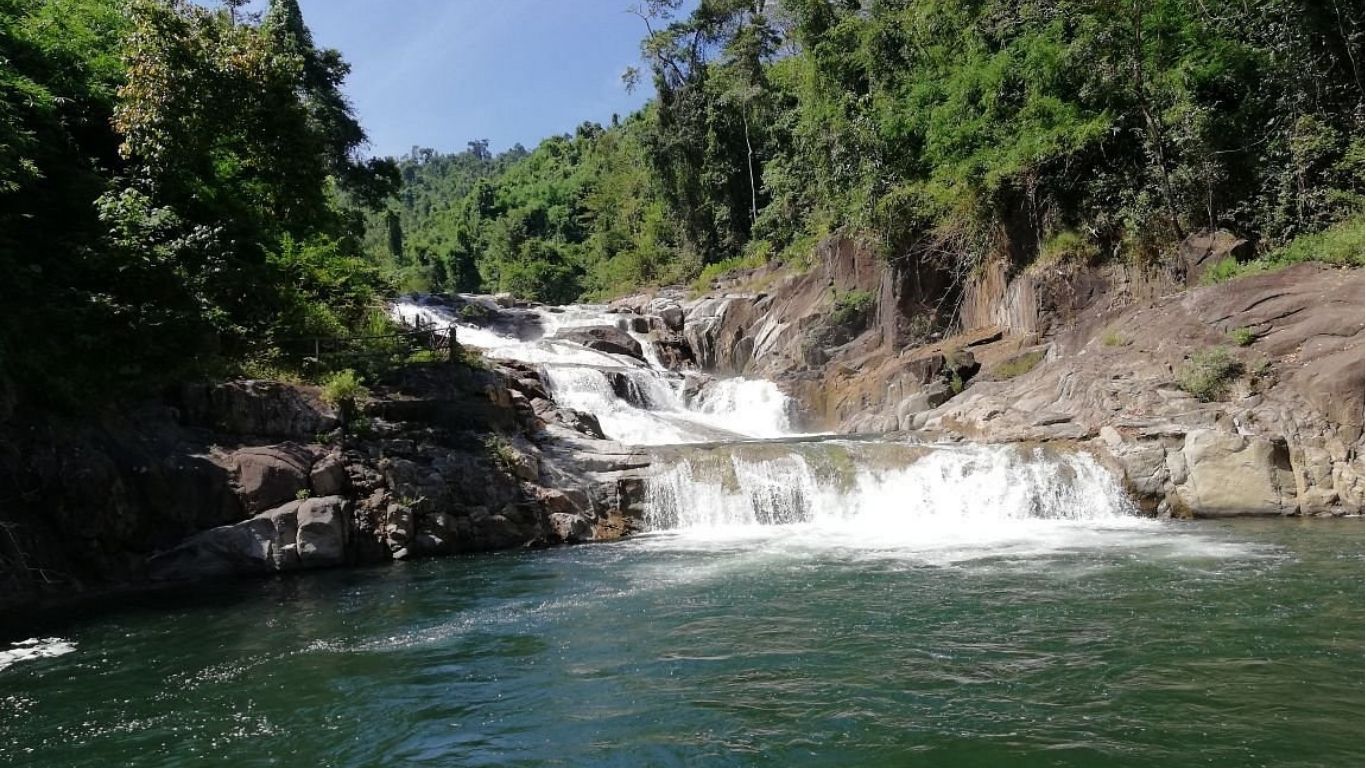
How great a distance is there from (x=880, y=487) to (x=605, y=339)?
16262 millimetres

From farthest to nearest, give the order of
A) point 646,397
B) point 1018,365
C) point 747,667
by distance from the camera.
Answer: point 646,397 → point 1018,365 → point 747,667

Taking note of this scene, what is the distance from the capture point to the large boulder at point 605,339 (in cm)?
2909

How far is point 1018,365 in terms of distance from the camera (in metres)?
19.4

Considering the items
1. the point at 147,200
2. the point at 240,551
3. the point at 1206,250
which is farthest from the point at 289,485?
the point at 1206,250

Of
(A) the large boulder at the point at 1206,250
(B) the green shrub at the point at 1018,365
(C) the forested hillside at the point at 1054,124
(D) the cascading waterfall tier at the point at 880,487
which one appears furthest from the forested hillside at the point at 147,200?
(A) the large boulder at the point at 1206,250

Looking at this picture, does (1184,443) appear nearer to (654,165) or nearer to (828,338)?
(828,338)

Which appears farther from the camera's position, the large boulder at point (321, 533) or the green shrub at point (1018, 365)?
the green shrub at point (1018, 365)

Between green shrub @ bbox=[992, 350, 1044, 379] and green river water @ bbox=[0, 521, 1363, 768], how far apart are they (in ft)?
28.4

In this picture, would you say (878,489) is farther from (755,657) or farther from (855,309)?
(855,309)

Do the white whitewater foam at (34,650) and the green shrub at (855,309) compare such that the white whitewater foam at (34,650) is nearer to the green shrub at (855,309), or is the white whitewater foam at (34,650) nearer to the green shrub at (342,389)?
the green shrub at (342,389)

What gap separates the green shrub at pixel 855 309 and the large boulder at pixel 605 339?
25.2ft

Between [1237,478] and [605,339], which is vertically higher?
[605,339]

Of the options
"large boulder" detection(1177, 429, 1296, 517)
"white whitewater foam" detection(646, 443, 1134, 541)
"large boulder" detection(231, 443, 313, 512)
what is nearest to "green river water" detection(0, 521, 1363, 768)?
"large boulder" detection(231, 443, 313, 512)

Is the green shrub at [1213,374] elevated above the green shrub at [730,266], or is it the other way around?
the green shrub at [730,266]
